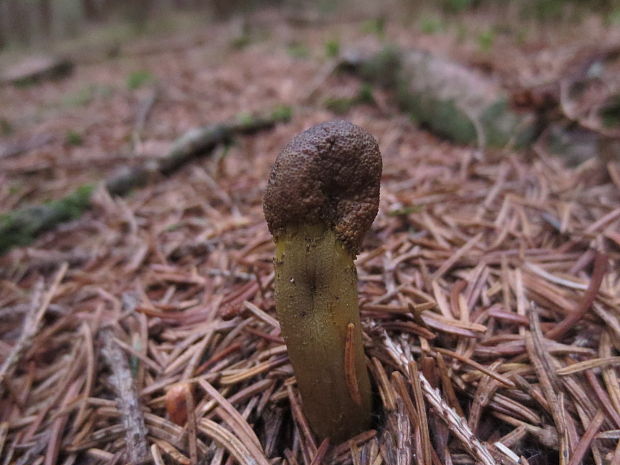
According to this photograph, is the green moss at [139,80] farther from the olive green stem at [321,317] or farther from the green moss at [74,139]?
the olive green stem at [321,317]

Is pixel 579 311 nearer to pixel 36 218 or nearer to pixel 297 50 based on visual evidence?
pixel 36 218

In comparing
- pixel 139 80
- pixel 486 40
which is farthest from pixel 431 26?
pixel 139 80

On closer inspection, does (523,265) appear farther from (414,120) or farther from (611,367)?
(414,120)

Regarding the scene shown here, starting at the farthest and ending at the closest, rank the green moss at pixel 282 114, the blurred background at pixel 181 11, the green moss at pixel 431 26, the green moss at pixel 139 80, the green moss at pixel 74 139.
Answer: the green moss at pixel 431 26 → the green moss at pixel 139 80 → the blurred background at pixel 181 11 → the green moss at pixel 74 139 → the green moss at pixel 282 114

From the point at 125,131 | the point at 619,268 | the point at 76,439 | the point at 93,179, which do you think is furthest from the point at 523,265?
the point at 125,131

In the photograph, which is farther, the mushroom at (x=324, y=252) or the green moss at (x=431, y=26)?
the green moss at (x=431, y=26)

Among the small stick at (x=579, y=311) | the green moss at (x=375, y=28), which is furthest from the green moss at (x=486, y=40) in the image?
the small stick at (x=579, y=311)
